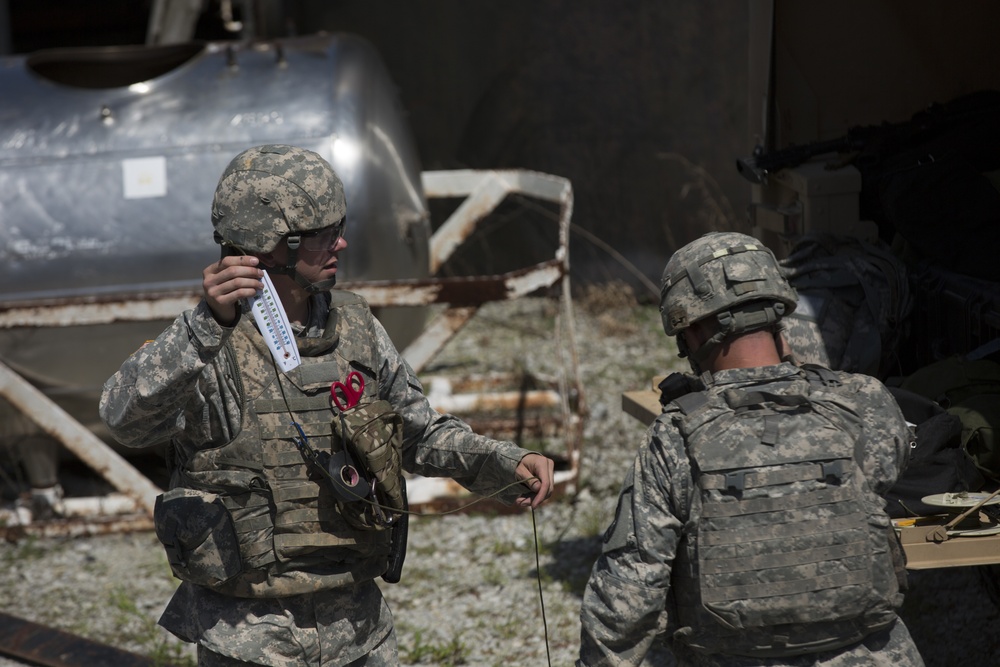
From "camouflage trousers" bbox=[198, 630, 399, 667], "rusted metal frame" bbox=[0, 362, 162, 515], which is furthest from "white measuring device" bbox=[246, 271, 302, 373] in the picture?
"rusted metal frame" bbox=[0, 362, 162, 515]

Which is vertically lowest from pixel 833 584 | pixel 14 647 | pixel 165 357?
pixel 14 647

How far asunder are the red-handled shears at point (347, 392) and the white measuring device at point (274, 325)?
20 cm

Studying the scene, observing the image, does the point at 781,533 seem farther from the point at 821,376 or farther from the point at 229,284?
the point at 229,284

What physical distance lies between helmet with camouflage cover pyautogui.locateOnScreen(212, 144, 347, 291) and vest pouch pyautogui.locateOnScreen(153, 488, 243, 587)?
21.0 inches

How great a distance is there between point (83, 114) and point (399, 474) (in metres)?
3.47

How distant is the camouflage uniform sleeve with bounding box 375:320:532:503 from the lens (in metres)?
2.38

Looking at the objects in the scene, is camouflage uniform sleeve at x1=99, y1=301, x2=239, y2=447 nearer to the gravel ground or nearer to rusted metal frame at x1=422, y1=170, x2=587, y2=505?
the gravel ground

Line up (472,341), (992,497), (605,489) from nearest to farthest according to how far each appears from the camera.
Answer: (992,497)
(605,489)
(472,341)

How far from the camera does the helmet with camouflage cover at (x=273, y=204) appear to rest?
2213mm

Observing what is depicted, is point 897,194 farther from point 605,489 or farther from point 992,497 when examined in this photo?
point 605,489

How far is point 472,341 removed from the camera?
25.1 feet

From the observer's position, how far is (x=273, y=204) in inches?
88.0

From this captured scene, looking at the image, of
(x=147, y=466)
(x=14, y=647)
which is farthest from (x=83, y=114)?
(x=14, y=647)

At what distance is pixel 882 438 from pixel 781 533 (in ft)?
1.01
